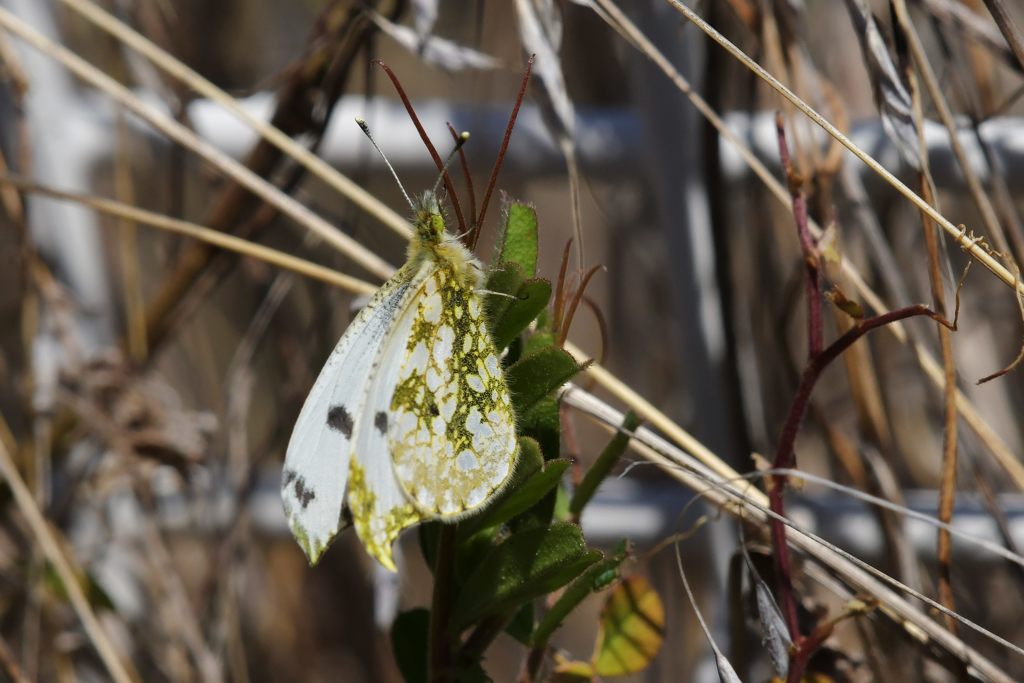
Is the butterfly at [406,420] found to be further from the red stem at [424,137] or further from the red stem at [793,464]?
the red stem at [793,464]

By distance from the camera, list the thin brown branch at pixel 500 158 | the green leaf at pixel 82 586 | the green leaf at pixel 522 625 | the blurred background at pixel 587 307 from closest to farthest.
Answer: the thin brown branch at pixel 500 158 < the green leaf at pixel 522 625 < the blurred background at pixel 587 307 < the green leaf at pixel 82 586

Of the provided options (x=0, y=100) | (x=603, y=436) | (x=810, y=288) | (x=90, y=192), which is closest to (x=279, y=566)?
(x=603, y=436)

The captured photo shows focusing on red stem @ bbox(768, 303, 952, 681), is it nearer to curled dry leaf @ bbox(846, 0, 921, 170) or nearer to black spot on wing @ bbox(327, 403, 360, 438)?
curled dry leaf @ bbox(846, 0, 921, 170)

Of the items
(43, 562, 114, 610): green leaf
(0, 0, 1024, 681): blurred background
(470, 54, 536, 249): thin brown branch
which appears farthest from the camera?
(43, 562, 114, 610): green leaf

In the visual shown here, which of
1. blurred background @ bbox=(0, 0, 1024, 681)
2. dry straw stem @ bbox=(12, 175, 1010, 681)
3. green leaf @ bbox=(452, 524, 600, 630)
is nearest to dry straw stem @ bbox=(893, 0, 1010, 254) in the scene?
blurred background @ bbox=(0, 0, 1024, 681)

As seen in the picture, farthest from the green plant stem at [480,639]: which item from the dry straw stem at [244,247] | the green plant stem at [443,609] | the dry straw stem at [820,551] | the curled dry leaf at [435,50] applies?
the curled dry leaf at [435,50]

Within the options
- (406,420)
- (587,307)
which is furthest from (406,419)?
(587,307)
